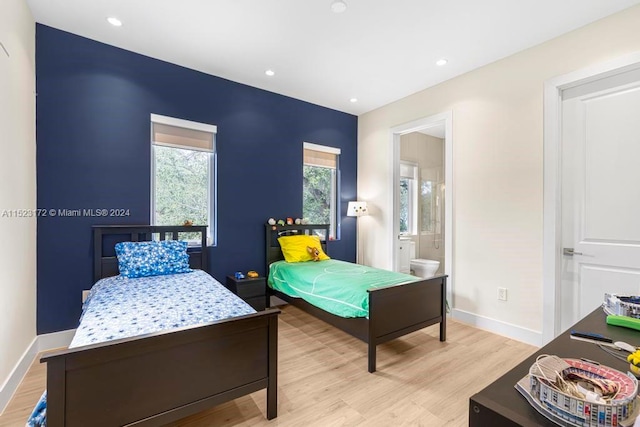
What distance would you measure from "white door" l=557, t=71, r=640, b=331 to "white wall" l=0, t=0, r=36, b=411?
436cm

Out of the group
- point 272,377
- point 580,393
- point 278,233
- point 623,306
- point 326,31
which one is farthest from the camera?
point 278,233

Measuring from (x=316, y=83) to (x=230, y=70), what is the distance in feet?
3.43

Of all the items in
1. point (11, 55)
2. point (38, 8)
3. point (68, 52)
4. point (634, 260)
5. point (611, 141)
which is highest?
point (38, 8)

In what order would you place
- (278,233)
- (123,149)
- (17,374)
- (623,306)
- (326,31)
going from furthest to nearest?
(278,233) < (123,149) < (326,31) < (17,374) < (623,306)

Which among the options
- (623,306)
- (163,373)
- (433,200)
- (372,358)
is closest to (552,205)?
(623,306)

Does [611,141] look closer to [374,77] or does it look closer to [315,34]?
[374,77]

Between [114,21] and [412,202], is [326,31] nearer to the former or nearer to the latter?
[114,21]

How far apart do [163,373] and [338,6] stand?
2.75 m

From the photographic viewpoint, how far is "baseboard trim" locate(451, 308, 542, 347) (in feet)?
9.45

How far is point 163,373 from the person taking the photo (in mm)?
1509

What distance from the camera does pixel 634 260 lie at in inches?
93.7

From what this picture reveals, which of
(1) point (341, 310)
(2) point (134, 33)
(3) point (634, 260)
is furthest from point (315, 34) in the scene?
(3) point (634, 260)

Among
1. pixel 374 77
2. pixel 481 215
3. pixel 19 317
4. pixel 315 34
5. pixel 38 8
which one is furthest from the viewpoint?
pixel 374 77

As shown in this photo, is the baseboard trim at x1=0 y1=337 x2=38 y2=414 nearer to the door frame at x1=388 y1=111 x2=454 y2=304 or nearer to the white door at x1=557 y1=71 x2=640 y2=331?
the door frame at x1=388 y1=111 x2=454 y2=304
